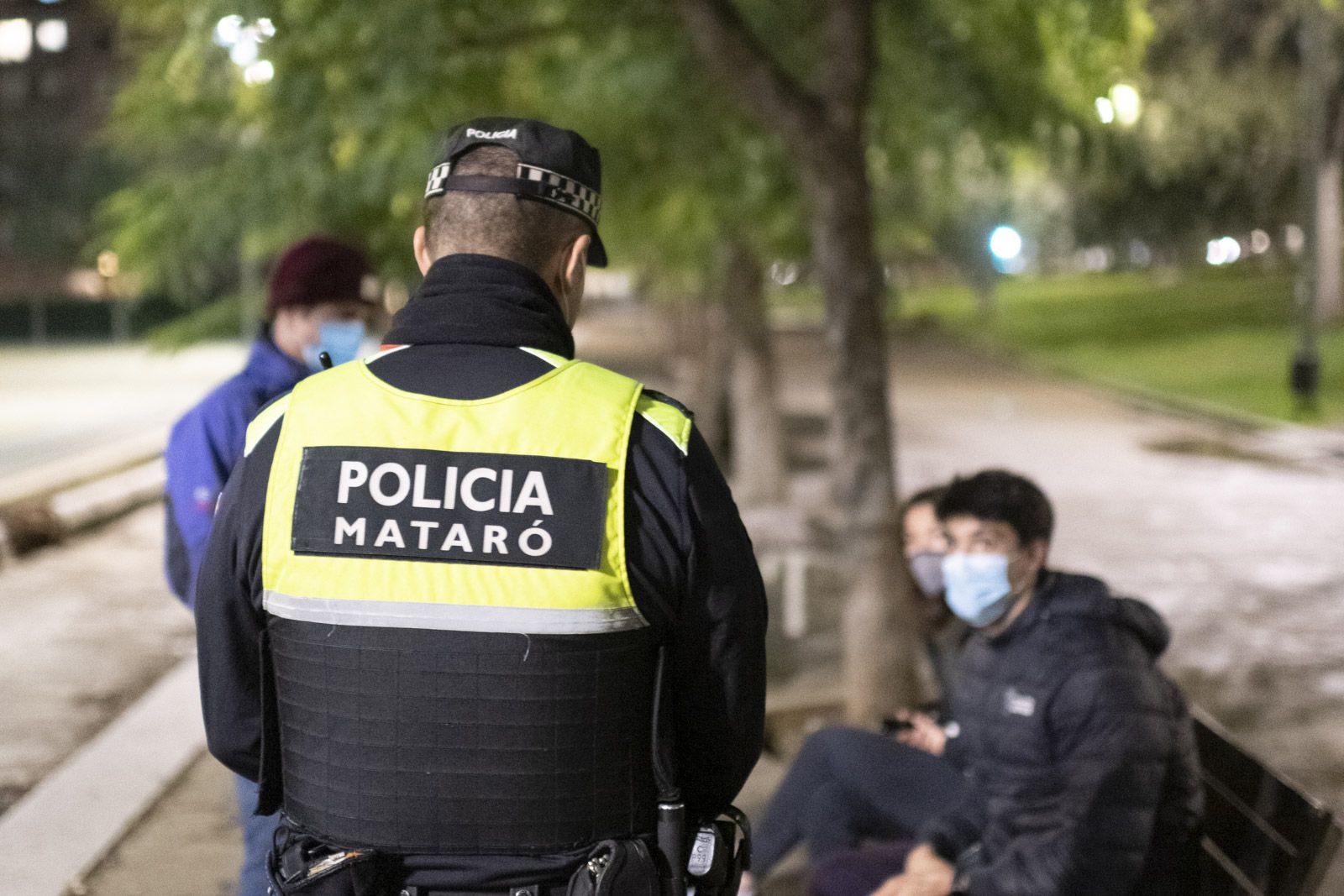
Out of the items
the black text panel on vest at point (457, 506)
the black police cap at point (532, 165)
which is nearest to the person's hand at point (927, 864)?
the black text panel on vest at point (457, 506)

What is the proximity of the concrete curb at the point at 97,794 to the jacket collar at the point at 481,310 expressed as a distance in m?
3.37

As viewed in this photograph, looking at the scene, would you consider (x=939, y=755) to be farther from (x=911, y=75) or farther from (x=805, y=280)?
(x=805, y=280)

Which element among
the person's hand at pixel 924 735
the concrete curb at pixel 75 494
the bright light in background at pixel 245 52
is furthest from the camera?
the concrete curb at pixel 75 494

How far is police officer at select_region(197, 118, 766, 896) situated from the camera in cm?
185

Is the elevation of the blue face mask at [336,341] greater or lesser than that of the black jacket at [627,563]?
greater

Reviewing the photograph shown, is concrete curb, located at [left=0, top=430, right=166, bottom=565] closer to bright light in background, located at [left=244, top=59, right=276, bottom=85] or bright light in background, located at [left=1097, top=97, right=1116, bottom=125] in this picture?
bright light in background, located at [left=244, top=59, right=276, bottom=85]

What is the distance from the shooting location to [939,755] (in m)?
4.09

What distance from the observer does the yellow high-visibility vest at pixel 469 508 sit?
1.85 m

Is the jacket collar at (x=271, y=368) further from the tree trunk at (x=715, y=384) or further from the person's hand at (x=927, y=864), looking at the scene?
the tree trunk at (x=715, y=384)

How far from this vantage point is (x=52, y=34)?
77688mm

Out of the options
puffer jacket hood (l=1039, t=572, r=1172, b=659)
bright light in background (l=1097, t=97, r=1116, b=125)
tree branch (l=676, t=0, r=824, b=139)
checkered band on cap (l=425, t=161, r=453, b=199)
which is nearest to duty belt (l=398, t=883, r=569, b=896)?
checkered band on cap (l=425, t=161, r=453, b=199)

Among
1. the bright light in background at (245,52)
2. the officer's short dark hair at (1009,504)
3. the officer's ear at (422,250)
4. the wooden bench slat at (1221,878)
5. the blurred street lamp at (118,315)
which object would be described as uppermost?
the blurred street lamp at (118,315)

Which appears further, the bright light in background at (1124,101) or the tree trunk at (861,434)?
the bright light in background at (1124,101)

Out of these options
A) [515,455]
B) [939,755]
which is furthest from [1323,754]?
[515,455]
